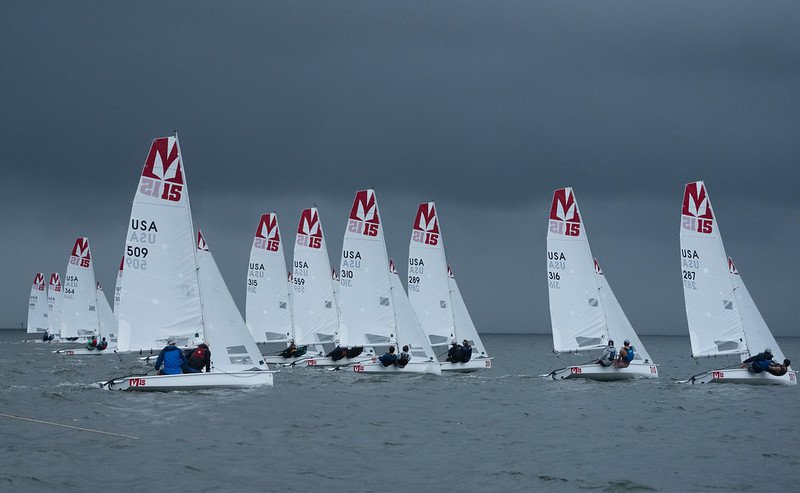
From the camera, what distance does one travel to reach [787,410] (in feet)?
72.8

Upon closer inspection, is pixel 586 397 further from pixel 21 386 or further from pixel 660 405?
pixel 21 386

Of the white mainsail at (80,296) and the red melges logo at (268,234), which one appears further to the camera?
the white mainsail at (80,296)

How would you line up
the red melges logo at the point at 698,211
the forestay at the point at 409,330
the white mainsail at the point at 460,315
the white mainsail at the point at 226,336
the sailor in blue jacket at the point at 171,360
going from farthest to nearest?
the white mainsail at the point at 460,315
the forestay at the point at 409,330
the red melges logo at the point at 698,211
the white mainsail at the point at 226,336
the sailor in blue jacket at the point at 171,360

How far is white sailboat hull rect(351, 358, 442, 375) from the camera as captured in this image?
29719mm

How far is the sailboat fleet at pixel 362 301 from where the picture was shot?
75.5 feet

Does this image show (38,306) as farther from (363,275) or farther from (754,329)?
(754,329)

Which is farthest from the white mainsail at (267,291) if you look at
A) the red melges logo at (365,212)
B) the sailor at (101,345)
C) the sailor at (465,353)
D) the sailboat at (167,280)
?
the sailboat at (167,280)

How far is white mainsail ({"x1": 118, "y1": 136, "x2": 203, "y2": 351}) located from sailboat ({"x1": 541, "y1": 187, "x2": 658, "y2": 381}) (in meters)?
13.7

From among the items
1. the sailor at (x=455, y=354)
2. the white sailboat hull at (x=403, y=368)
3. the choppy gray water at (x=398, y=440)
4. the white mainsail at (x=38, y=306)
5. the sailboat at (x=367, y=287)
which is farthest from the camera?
the white mainsail at (x=38, y=306)

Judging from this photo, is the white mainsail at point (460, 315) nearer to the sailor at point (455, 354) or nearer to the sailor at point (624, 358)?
the sailor at point (455, 354)

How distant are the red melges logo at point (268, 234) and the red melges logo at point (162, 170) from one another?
18.7 metres

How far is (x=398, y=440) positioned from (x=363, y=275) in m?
17.4

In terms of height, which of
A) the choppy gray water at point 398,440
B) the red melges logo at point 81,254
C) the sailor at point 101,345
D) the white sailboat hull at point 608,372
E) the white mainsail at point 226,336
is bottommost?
the choppy gray water at point 398,440

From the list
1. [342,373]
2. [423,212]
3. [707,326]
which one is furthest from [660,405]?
[423,212]
